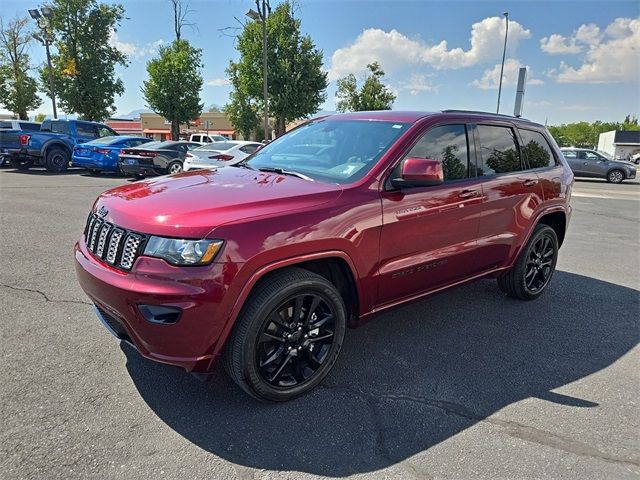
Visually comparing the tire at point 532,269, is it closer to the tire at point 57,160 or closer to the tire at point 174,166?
the tire at point 174,166

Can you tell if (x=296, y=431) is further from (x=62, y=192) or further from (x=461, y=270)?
(x=62, y=192)

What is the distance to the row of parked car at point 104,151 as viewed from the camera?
12.5m

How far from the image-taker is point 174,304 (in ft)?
7.47

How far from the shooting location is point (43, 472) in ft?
6.95

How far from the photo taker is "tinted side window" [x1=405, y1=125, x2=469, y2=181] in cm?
336

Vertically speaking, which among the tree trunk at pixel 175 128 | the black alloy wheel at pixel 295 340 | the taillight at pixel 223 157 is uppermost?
the tree trunk at pixel 175 128

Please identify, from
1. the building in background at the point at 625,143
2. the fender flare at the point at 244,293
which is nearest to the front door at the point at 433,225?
the fender flare at the point at 244,293

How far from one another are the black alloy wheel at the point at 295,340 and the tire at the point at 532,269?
92.8 inches

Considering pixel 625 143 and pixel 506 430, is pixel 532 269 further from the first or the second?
pixel 625 143

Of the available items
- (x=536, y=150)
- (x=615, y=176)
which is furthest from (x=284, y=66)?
(x=536, y=150)

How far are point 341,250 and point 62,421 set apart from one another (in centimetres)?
185

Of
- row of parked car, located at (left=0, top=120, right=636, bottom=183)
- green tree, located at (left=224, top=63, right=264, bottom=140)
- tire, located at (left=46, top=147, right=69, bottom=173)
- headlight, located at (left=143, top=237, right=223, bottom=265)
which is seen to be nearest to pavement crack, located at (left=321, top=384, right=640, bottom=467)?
headlight, located at (left=143, top=237, right=223, bottom=265)

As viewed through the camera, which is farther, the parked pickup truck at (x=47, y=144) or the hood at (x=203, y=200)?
the parked pickup truck at (x=47, y=144)

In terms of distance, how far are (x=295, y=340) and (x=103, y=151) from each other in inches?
561
